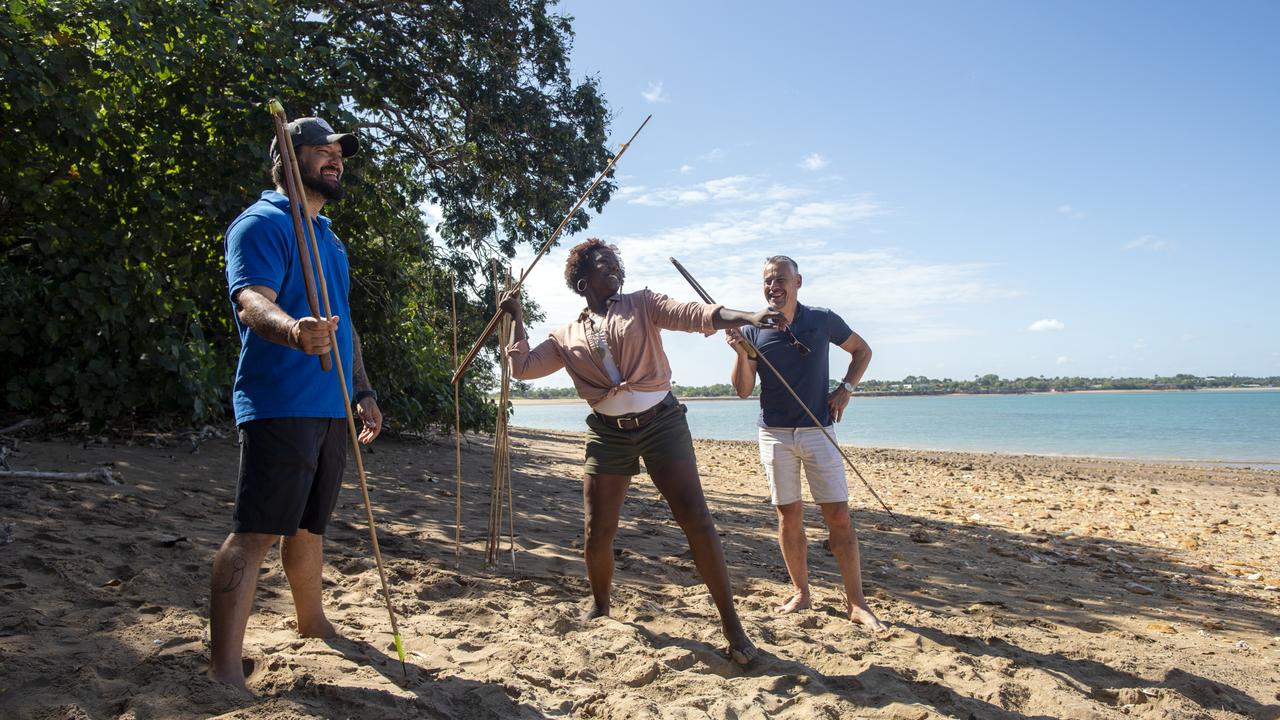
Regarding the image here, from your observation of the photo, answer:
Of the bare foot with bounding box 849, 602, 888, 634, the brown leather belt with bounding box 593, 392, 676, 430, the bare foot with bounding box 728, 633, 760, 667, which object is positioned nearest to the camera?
the bare foot with bounding box 728, 633, 760, 667

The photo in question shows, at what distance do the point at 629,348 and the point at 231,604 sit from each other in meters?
1.67

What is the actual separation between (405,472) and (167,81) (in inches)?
151

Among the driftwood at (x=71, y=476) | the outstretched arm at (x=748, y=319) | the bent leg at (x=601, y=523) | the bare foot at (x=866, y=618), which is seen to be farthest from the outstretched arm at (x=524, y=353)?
the driftwood at (x=71, y=476)

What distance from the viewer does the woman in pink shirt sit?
3.12 metres

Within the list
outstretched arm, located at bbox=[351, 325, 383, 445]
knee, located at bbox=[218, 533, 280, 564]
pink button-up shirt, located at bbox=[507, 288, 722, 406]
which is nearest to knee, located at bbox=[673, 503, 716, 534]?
pink button-up shirt, located at bbox=[507, 288, 722, 406]

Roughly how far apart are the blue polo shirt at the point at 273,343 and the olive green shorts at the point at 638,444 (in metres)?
1.17

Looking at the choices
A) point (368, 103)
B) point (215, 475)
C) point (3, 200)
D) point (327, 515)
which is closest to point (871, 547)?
point (327, 515)

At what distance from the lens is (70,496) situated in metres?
4.42

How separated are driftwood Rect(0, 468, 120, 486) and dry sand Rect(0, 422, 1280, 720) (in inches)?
2.9

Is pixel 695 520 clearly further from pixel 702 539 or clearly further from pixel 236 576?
pixel 236 576

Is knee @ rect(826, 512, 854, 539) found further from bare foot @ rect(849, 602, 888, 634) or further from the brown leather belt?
the brown leather belt

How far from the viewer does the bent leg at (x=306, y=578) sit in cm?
271

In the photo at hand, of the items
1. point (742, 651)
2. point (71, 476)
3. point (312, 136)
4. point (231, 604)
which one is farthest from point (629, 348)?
point (71, 476)

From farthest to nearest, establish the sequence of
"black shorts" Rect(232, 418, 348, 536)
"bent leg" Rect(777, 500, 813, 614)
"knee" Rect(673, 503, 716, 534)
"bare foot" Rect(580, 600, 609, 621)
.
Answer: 1. "bent leg" Rect(777, 500, 813, 614)
2. "bare foot" Rect(580, 600, 609, 621)
3. "knee" Rect(673, 503, 716, 534)
4. "black shorts" Rect(232, 418, 348, 536)
